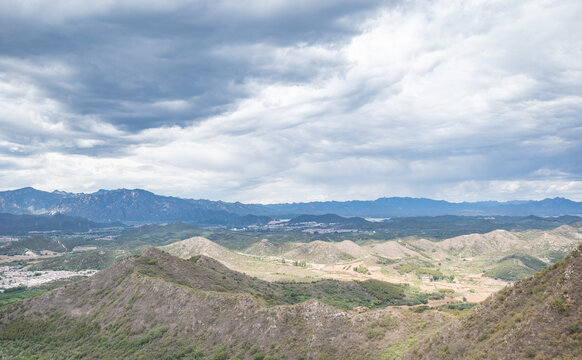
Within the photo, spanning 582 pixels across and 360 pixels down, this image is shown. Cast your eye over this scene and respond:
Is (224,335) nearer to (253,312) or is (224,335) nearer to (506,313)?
(253,312)

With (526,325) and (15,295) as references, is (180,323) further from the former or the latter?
(15,295)

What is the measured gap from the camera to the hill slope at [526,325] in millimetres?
31625

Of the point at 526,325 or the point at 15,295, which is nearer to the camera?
the point at 526,325

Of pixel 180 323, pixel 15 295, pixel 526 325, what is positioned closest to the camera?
pixel 526 325

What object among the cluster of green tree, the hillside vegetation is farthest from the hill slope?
the cluster of green tree

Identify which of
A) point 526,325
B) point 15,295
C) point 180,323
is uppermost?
point 526,325

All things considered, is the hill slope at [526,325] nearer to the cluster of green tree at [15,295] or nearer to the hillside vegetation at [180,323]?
the hillside vegetation at [180,323]

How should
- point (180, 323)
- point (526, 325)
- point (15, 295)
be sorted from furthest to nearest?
1. point (15, 295)
2. point (180, 323)
3. point (526, 325)

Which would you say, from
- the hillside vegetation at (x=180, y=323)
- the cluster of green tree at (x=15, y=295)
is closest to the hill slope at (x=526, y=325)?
the hillside vegetation at (x=180, y=323)

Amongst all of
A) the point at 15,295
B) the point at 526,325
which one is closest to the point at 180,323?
the point at 526,325

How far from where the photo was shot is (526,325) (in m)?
35.0

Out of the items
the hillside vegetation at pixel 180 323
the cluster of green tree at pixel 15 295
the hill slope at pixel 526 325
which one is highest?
the hill slope at pixel 526 325

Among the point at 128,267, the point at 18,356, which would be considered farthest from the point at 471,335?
the point at 128,267

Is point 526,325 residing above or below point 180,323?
above
